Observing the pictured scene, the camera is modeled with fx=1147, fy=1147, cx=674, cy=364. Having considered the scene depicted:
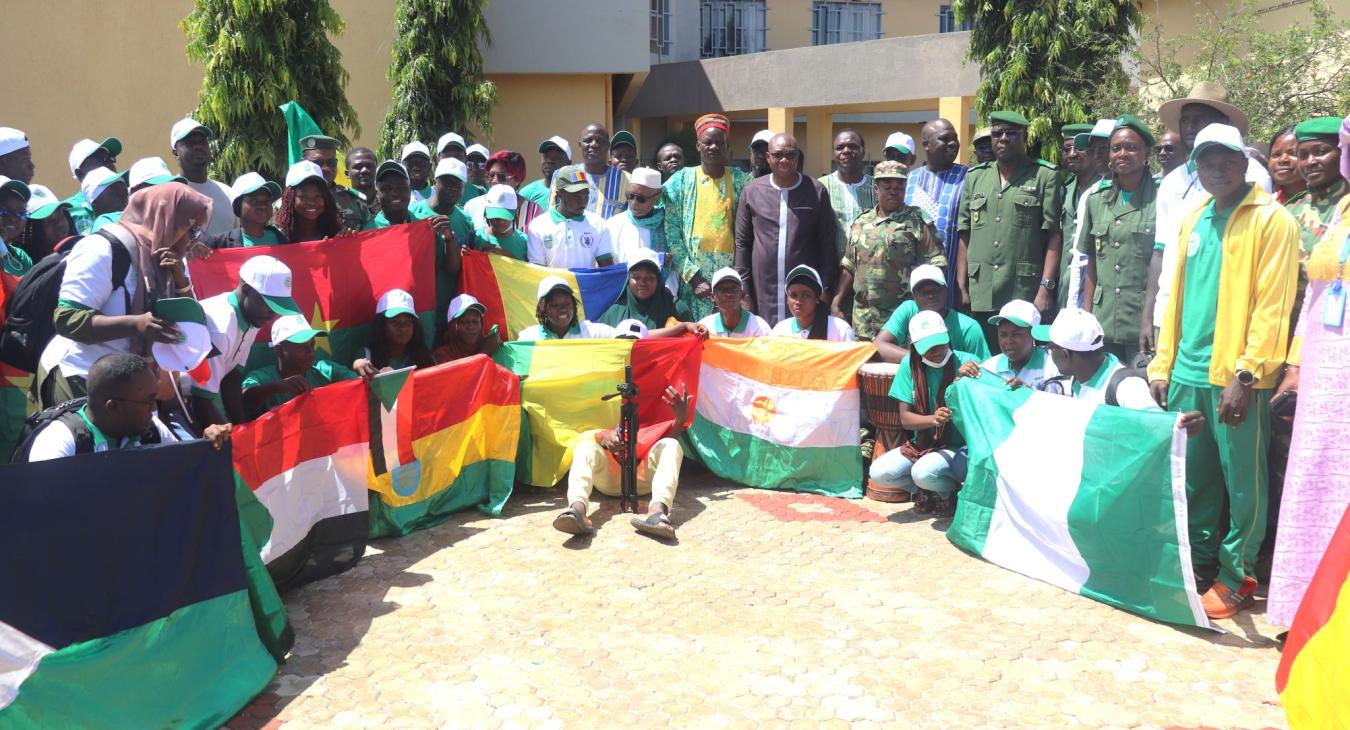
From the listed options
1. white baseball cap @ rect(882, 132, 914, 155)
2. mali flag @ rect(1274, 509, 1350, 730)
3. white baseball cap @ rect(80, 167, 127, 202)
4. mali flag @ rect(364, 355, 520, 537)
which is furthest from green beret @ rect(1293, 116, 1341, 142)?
white baseball cap @ rect(80, 167, 127, 202)

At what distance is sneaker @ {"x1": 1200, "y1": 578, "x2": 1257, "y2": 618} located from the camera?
536cm

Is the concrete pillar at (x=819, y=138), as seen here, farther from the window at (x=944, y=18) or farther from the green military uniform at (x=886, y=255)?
the green military uniform at (x=886, y=255)

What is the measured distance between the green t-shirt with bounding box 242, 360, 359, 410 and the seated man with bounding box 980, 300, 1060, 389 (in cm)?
377

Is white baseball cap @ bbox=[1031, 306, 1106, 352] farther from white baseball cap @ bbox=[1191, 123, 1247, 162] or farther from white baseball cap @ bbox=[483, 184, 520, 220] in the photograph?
white baseball cap @ bbox=[483, 184, 520, 220]

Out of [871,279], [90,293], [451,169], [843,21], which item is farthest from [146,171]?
[843,21]

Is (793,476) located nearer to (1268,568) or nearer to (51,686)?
(1268,568)

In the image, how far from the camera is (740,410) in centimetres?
765

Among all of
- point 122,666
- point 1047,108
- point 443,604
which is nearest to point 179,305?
point 122,666

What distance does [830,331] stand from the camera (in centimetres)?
767

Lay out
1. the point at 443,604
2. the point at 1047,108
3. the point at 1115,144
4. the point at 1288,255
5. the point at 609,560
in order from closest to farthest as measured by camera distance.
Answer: the point at 1288,255 → the point at 443,604 → the point at 609,560 → the point at 1115,144 → the point at 1047,108

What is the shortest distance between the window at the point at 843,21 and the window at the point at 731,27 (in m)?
1.44

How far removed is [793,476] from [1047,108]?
26.5 ft

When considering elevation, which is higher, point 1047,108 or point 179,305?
point 1047,108

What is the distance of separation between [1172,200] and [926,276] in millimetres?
1442
